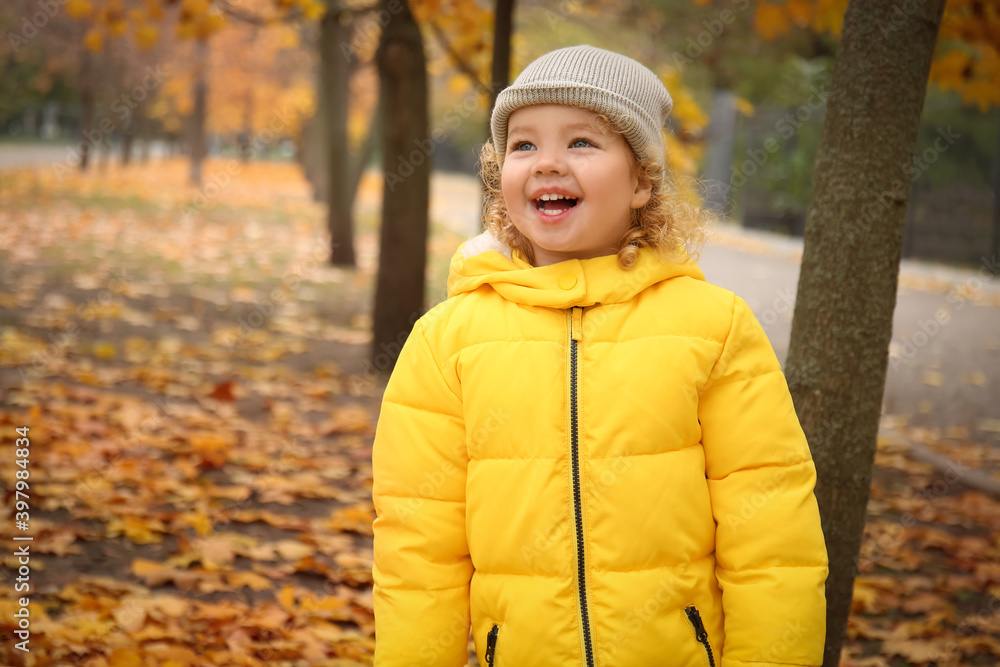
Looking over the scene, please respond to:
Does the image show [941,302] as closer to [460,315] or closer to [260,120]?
[460,315]

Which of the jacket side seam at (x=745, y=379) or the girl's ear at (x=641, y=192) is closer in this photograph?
the jacket side seam at (x=745, y=379)

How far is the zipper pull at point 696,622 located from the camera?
1694 millimetres

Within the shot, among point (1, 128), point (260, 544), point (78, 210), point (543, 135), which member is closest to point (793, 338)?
point (543, 135)

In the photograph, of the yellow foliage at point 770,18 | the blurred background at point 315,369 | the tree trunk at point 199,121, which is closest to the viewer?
the blurred background at point 315,369

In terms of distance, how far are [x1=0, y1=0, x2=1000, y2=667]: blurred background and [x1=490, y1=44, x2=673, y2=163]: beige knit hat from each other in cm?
22

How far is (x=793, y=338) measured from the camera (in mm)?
2492

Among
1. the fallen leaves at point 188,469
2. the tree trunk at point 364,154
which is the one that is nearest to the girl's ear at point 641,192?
the fallen leaves at point 188,469

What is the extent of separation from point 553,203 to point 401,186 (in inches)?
174

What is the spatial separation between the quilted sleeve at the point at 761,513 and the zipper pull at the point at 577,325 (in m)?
0.26

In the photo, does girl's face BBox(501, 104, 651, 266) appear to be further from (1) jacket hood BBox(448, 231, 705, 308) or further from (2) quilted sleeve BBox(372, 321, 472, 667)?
(2) quilted sleeve BBox(372, 321, 472, 667)

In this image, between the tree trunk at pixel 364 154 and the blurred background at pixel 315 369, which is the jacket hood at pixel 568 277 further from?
the tree trunk at pixel 364 154

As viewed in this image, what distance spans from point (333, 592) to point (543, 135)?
2.06 meters

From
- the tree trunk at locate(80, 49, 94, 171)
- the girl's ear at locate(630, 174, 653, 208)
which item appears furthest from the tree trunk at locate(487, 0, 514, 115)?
the tree trunk at locate(80, 49, 94, 171)

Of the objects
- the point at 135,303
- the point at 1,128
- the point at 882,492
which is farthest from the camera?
the point at 1,128
